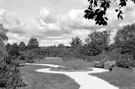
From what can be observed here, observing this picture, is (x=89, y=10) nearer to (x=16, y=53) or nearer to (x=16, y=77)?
(x=16, y=77)

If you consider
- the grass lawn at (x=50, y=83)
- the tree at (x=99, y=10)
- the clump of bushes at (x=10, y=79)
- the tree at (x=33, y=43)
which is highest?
the tree at (x=33, y=43)

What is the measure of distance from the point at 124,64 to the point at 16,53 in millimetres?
17664

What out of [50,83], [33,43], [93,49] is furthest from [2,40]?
[33,43]

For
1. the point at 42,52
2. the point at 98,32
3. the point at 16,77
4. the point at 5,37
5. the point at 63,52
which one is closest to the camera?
the point at 16,77

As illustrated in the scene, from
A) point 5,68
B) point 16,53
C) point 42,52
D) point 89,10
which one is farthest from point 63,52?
Answer: point 89,10

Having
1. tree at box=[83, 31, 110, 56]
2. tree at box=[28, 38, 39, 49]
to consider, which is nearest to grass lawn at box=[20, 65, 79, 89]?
tree at box=[83, 31, 110, 56]

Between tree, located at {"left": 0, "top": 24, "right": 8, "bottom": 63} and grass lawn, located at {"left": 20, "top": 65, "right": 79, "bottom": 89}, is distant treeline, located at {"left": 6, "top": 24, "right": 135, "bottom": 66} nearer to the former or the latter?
tree, located at {"left": 0, "top": 24, "right": 8, "bottom": 63}

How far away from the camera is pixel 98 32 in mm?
57500

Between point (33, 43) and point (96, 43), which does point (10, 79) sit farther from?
point (33, 43)

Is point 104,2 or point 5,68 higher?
point 104,2

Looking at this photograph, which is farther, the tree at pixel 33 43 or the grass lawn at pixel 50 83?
the tree at pixel 33 43

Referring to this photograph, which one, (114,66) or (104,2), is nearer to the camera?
(104,2)

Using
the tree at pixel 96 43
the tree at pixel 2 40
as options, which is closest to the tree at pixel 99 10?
the tree at pixel 2 40

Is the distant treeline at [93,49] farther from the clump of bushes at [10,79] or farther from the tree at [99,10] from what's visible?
the tree at [99,10]
